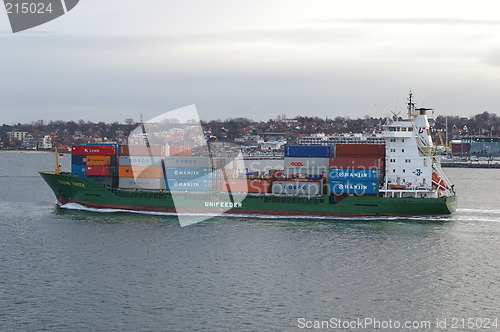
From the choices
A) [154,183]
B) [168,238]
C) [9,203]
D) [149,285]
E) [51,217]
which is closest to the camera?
[149,285]

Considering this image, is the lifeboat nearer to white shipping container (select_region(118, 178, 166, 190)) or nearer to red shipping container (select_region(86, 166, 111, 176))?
white shipping container (select_region(118, 178, 166, 190))

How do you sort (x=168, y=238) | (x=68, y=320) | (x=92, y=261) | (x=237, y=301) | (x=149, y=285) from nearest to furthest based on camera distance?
1. (x=68, y=320)
2. (x=237, y=301)
3. (x=149, y=285)
4. (x=92, y=261)
5. (x=168, y=238)

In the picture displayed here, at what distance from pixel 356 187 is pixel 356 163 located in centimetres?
156

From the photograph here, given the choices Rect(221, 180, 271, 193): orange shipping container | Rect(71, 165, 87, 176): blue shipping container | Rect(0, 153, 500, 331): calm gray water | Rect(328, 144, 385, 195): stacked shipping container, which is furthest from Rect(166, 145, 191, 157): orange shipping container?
Rect(328, 144, 385, 195): stacked shipping container

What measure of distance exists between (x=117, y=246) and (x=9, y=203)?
712 inches

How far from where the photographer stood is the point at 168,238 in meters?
32.2

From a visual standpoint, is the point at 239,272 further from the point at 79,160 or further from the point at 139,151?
the point at 79,160

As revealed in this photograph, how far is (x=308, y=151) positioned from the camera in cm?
4056

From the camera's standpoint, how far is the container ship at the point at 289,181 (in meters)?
38.8

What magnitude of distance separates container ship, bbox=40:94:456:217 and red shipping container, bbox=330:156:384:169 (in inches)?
2.5

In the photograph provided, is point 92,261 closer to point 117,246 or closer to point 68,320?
point 117,246

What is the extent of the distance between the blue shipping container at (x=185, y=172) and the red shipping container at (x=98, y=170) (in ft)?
13.9

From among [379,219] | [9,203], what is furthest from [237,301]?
[9,203]

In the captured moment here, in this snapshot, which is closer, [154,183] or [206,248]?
[206,248]
